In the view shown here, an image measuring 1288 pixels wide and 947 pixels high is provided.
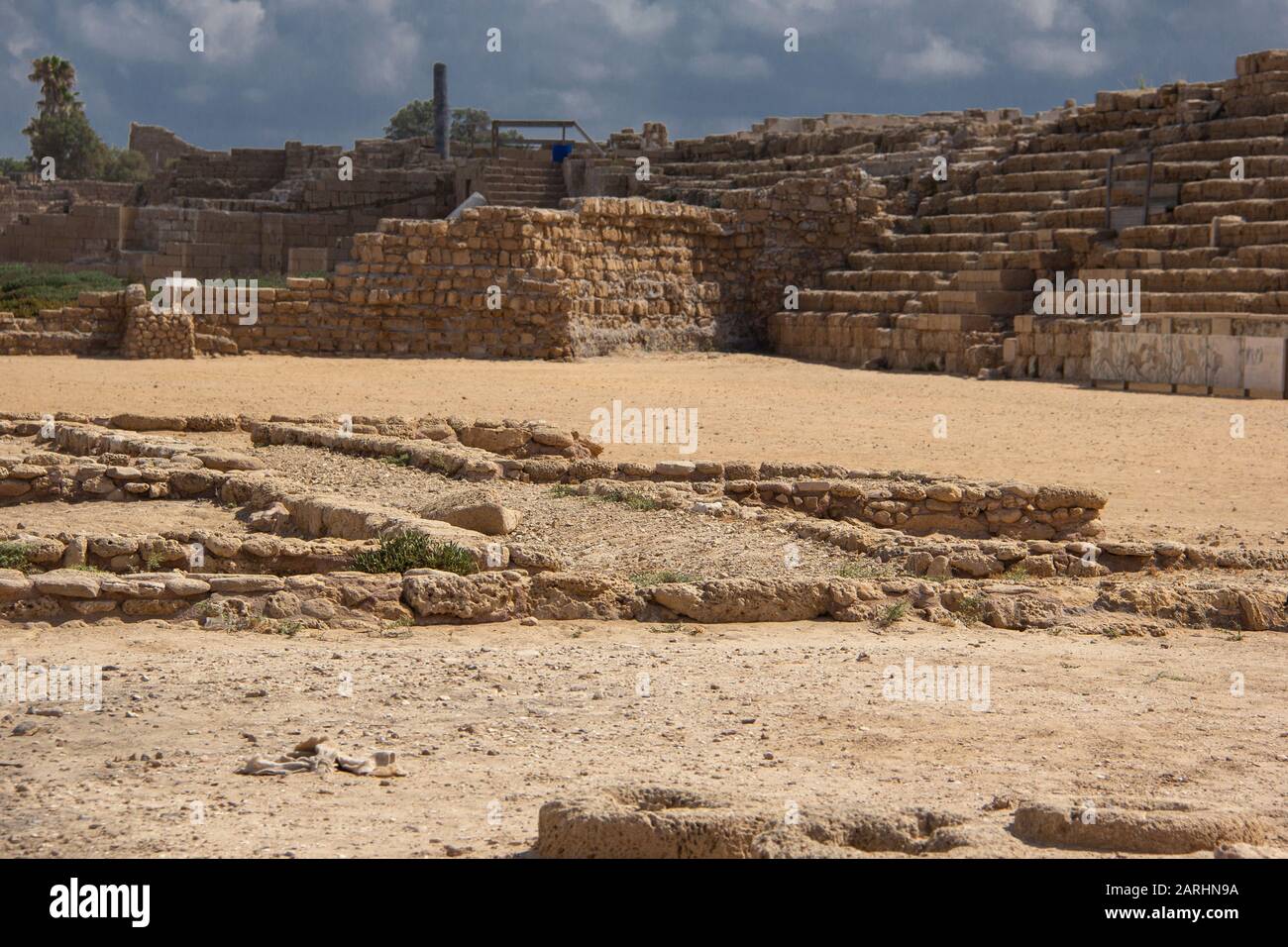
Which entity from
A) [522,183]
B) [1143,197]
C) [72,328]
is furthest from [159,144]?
[1143,197]

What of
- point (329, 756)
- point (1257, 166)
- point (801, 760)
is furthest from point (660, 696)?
point (1257, 166)

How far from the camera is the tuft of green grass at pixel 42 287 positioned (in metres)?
20.6

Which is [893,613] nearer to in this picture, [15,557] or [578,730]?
[578,730]

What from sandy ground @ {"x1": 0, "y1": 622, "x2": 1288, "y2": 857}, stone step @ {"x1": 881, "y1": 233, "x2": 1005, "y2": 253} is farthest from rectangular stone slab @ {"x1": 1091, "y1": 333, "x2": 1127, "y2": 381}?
sandy ground @ {"x1": 0, "y1": 622, "x2": 1288, "y2": 857}

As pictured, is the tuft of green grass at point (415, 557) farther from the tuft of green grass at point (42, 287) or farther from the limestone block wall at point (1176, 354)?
the tuft of green grass at point (42, 287)

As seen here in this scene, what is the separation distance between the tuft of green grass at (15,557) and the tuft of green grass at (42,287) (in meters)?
13.6

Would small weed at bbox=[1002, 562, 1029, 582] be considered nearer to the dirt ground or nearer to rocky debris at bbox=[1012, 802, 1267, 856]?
the dirt ground

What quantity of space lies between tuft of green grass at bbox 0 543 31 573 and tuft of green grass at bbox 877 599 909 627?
4438mm

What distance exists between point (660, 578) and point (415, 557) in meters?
1.34

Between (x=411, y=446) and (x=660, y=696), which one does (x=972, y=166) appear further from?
(x=660, y=696)

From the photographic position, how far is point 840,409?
17.0 m

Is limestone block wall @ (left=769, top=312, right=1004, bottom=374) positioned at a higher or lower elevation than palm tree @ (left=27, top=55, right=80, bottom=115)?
lower

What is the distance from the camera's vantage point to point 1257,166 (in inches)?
879

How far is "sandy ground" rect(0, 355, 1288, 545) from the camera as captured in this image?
12.5 m
